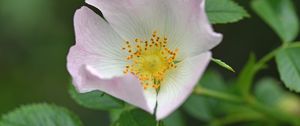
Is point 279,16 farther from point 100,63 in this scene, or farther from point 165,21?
point 100,63

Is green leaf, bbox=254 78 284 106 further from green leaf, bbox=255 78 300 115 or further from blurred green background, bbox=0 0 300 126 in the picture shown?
blurred green background, bbox=0 0 300 126

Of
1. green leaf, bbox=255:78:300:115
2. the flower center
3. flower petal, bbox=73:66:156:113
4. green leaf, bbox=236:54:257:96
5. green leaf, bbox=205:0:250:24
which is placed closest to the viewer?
flower petal, bbox=73:66:156:113

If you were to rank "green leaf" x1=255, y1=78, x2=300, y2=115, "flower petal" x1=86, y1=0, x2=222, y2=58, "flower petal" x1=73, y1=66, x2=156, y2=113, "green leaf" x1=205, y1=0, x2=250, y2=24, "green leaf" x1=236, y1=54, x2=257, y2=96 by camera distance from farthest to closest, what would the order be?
Result: 1. "green leaf" x1=255, y1=78, x2=300, y2=115
2. "green leaf" x1=236, y1=54, x2=257, y2=96
3. "green leaf" x1=205, y1=0, x2=250, y2=24
4. "flower petal" x1=86, y1=0, x2=222, y2=58
5. "flower petal" x1=73, y1=66, x2=156, y2=113

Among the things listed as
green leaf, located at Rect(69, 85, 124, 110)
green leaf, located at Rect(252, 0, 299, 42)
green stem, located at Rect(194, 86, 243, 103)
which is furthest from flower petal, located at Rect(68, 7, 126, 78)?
green leaf, located at Rect(252, 0, 299, 42)

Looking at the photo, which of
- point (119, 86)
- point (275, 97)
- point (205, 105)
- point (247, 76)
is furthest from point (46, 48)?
point (119, 86)

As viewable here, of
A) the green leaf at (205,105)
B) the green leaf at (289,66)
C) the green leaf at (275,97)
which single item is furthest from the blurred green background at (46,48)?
the green leaf at (289,66)

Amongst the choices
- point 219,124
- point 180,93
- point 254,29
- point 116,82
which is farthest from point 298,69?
point 254,29
